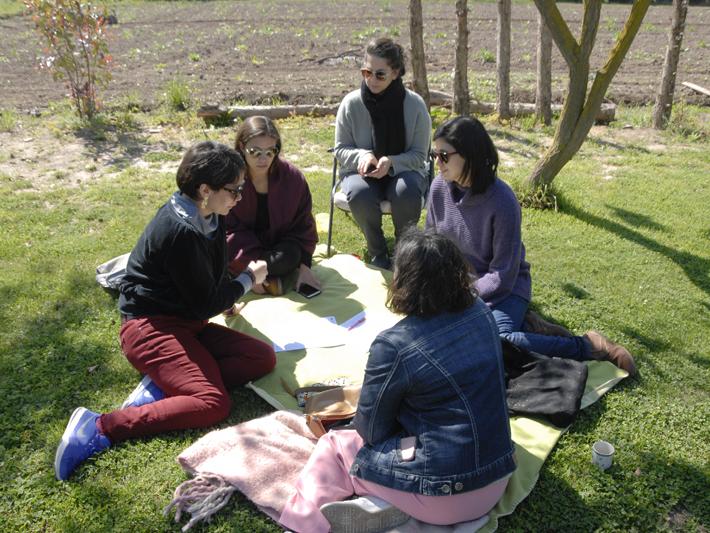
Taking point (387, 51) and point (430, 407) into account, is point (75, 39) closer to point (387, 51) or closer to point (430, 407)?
point (387, 51)

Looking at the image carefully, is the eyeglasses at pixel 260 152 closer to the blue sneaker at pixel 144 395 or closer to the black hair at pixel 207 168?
the black hair at pixel 207 168

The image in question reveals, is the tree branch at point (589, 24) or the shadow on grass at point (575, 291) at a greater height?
the tree branch at point (589, 24)

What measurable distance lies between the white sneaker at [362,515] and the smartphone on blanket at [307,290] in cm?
229

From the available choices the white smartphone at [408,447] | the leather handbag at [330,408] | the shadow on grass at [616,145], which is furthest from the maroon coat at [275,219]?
the shadow on grass at [616,145]

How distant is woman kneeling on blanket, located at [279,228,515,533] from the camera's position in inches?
97.7

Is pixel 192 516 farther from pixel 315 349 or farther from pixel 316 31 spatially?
pixel 316 31

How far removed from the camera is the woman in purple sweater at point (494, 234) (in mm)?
3809

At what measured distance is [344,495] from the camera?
279 cm

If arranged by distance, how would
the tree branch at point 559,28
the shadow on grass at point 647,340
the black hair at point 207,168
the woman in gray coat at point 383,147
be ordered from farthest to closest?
1. the tree branch at point 559,28
2. the woman in gray coat at point 383,147
3. the shadow on grass at point 647,340
4. the black hair at point 207,168

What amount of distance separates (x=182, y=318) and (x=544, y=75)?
720cm

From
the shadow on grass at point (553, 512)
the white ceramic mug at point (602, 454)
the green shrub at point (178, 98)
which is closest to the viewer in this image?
the shadow on grass at point (553, 512)

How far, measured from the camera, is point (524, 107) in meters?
9.60

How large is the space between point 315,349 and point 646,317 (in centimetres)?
249

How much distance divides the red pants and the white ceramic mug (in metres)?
1.95
